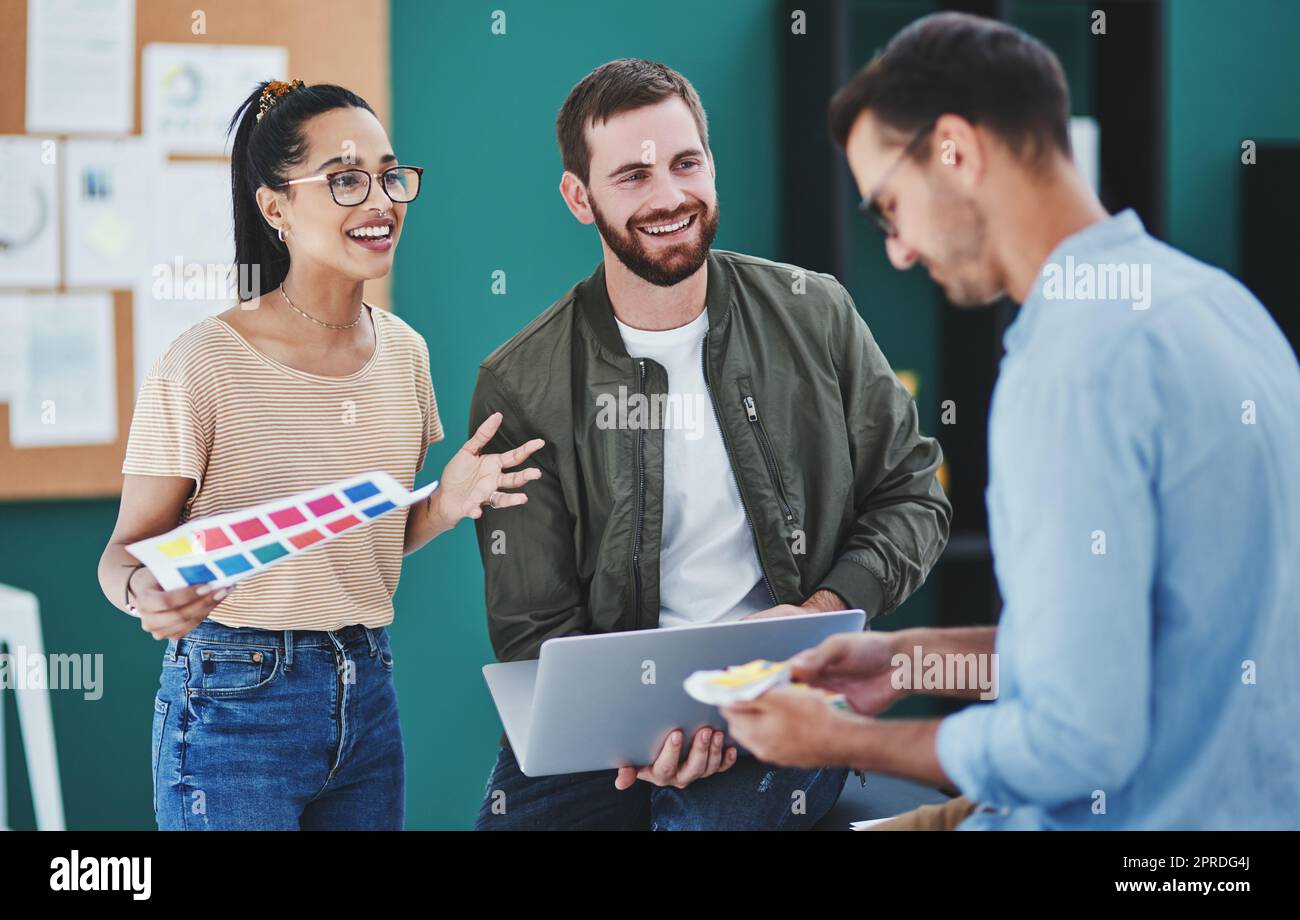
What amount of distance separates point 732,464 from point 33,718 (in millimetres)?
1759

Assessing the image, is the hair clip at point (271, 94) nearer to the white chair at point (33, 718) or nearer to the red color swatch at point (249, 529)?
the red color swatch at point (249, 529)

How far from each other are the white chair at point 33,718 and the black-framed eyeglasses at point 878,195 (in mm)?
2164

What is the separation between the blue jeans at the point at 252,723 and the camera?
5.51 ft

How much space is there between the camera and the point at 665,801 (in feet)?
6.03

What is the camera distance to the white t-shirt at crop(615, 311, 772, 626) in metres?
1.93

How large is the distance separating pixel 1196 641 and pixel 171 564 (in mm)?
1161

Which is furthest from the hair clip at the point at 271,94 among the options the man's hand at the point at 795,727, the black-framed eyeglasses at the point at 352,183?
the man's hand at the point at 795,727

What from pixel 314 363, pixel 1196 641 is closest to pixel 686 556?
pixel 314 363

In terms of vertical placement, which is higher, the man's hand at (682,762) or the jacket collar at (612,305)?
the jacket collar at (612,305)

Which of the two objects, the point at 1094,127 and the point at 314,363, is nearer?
the point at 314,363

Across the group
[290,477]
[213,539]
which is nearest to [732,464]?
[290,477]
